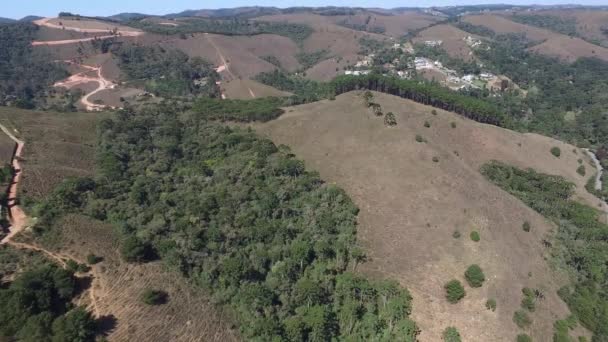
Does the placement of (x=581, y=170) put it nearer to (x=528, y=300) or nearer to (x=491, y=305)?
(x=528, y=300)

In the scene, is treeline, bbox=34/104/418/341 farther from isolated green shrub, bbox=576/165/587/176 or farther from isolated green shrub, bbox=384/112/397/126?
isolated green shrub, bbox=576/165/587/176

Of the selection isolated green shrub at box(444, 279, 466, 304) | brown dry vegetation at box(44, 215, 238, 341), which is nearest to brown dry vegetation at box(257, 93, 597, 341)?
isolated green shrub at box(444, 279, 466, 304)

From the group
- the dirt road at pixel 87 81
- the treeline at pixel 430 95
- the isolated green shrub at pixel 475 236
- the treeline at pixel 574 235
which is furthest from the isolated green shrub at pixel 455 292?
the dirt road at pixel 87 81

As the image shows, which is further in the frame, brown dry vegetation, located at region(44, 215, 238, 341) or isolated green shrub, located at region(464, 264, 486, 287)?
isolated green shrub, located at region(464, 264, 486, 287)

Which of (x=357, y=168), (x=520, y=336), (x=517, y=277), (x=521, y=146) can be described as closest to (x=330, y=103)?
(x=357, y=168)

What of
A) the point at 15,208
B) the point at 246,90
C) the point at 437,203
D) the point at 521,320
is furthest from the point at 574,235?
the point at 246,90

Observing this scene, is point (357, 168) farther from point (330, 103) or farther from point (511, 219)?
point (330, 103)
